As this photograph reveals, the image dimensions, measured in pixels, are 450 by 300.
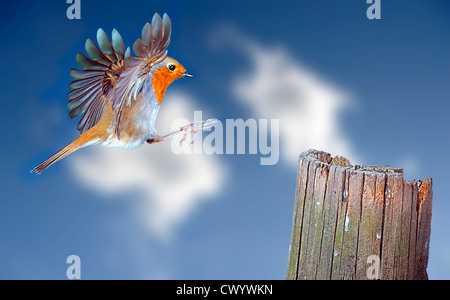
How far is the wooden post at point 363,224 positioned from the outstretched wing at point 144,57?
4.07ft

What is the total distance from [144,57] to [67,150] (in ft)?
3.31

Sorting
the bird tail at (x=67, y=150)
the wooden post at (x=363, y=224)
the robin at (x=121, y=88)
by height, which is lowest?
the wooden post at (x=363, y=224)

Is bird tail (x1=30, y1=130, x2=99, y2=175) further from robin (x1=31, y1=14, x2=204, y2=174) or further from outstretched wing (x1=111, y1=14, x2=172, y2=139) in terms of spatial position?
outstretched wing (x1=111, y1=14, x2=172, y2=139)

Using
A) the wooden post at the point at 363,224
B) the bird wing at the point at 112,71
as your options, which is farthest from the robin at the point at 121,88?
the wooden post at the point at 363,224

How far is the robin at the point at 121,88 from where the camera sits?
262 centimetres

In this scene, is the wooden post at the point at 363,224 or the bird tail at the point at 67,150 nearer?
the wooden post at the point at 363,224

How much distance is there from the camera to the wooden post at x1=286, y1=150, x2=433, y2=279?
258 centimetres

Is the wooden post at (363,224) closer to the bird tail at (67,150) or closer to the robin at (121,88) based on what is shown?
the robin at (121,88)

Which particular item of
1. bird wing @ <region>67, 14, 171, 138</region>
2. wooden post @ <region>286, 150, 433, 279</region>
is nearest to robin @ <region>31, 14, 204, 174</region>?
bird wing @ <region>67, 14, 171, 138</region>

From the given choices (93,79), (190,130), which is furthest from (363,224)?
(93,79)

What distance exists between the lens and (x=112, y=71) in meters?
3.14
